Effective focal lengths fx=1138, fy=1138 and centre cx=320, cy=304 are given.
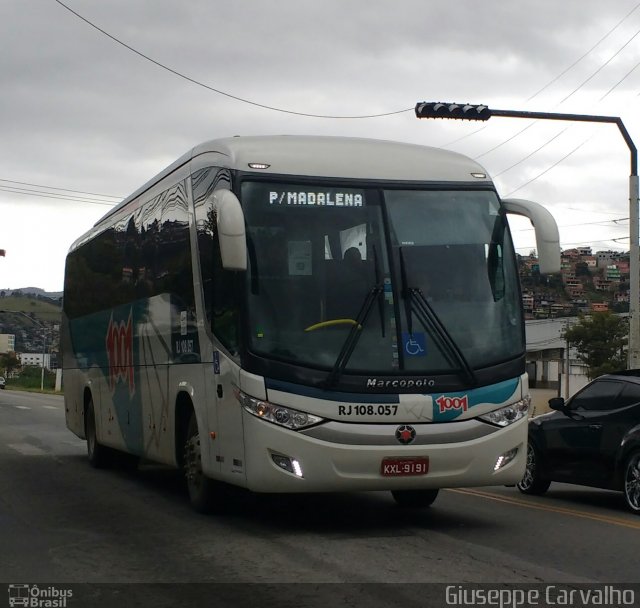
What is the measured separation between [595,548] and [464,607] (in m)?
2.85

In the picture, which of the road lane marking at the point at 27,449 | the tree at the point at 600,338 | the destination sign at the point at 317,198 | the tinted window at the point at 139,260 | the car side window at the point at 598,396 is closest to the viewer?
the destination sign at the point at 317,198

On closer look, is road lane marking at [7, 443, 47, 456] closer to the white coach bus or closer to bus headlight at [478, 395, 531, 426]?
the white coach bus

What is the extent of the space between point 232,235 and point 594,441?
575 cm

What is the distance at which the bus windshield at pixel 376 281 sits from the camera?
9750mm

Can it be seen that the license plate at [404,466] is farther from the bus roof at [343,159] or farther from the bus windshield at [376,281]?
the bus roof at [343,159]

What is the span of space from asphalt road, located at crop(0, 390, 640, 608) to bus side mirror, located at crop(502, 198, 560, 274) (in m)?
2.46

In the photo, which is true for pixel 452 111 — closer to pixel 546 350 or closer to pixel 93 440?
pixel 93 440

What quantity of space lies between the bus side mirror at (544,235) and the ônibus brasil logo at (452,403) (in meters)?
1.58

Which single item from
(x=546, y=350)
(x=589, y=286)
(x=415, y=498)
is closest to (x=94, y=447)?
(x=415, y=498)

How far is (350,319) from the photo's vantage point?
386 inches

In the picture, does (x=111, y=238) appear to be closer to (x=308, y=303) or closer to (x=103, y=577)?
(x=308, y=303)

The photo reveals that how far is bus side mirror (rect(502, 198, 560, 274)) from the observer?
34.3 ft

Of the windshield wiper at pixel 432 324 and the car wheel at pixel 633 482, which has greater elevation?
the windshield wiper at pixel 432 324

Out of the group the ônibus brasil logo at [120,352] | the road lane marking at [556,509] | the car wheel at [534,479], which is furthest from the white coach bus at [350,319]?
the car wheel at [534,479]
